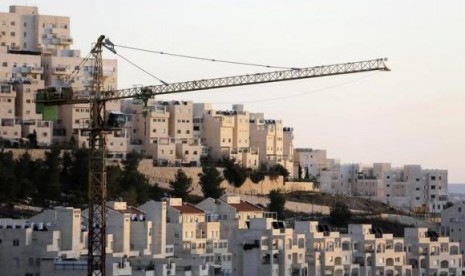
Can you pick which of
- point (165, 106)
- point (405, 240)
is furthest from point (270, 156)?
point (405, 240)

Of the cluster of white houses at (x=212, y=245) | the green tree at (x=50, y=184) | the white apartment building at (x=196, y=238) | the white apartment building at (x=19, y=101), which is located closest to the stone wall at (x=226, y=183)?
the white apartment building at (x=19, y=101)

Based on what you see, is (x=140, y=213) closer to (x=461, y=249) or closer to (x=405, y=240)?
(x=405, y=240)

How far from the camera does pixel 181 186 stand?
68.4 meters

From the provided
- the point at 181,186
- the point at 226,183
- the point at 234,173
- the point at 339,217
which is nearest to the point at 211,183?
the point at 181,186

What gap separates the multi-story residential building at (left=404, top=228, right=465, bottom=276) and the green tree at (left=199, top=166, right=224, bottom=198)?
11062mm

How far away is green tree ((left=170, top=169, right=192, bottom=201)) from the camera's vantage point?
67.9 metres

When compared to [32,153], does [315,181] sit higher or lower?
lower

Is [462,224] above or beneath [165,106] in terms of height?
beneath

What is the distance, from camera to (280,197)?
234ft

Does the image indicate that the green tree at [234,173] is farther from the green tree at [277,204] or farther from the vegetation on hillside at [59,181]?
the vegetation on hillside at [59,181]

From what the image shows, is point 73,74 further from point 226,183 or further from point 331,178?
point 331,178

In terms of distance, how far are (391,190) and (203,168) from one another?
21.3 meters

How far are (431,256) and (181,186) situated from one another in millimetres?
12444

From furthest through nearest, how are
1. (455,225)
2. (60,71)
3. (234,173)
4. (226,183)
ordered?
(234,173) → (226,183) → (60,71) → (455,225)
